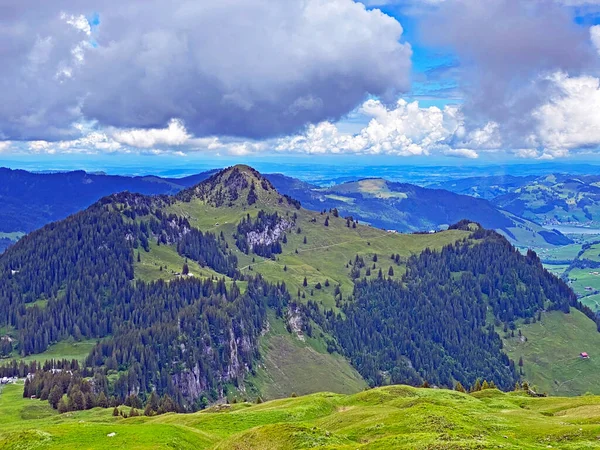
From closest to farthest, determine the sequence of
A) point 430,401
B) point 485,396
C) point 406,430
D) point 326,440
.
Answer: point 326,440
point 406,430
point 430,401
point 485,396

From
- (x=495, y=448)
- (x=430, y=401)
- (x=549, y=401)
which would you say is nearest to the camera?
(x=495, y=448)

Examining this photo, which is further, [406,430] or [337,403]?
[337,403]

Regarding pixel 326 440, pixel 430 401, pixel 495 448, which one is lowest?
pixel 430 401

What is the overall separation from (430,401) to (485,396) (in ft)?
162

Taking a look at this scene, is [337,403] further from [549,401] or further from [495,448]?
[495,448]

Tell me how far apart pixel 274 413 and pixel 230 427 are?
34.0ft

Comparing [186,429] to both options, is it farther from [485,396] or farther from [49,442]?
[485,396]

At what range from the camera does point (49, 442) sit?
8575 cm

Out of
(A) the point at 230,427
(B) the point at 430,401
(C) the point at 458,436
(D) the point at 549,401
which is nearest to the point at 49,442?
(A) the point at 230,427

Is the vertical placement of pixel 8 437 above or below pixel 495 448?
below

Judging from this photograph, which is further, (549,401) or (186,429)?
(549,401)

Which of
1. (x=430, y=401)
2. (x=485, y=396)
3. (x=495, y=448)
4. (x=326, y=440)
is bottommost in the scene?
(x=485, y=396)

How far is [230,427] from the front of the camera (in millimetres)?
116188

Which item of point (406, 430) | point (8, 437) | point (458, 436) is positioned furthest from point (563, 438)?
point (8, 437)
